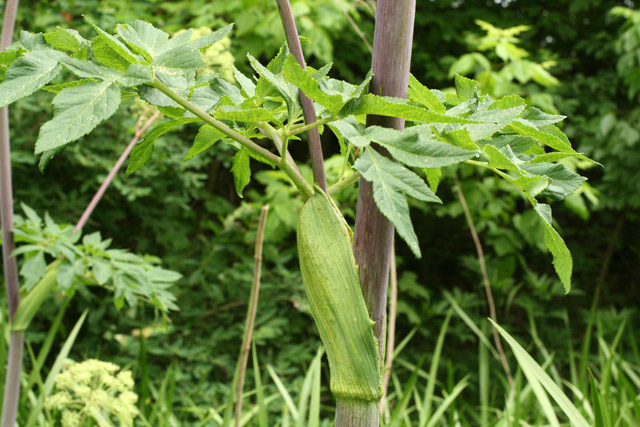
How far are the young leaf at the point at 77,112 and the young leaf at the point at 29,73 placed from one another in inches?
1.1

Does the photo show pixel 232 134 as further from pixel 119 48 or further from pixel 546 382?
pixel 546 382

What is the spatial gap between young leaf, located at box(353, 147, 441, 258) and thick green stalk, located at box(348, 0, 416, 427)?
3.3 inches

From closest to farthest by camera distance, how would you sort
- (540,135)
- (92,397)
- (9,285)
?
(540,135)
(9,285)
(92,397)

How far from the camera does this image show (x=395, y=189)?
426 millimetres

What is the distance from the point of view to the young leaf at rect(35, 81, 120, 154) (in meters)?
0.41

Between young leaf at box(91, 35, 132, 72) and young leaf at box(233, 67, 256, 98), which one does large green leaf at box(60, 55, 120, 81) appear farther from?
young leaf at box(233, 67, 256, 98)

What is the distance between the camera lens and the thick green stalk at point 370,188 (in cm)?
52

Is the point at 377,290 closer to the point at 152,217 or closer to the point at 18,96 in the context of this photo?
the point at 18,96

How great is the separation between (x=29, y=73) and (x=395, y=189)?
306 mm

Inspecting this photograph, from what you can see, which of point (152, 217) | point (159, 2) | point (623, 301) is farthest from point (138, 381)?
point (623, 301)

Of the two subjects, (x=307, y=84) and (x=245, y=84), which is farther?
(x=245, y=84)

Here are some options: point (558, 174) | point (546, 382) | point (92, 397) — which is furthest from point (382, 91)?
point (92, 397)

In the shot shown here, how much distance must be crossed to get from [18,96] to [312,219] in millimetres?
255

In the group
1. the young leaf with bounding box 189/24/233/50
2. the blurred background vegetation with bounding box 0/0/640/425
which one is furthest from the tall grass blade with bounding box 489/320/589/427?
the blurred background vegetation with bounding box 0/0/640/425
